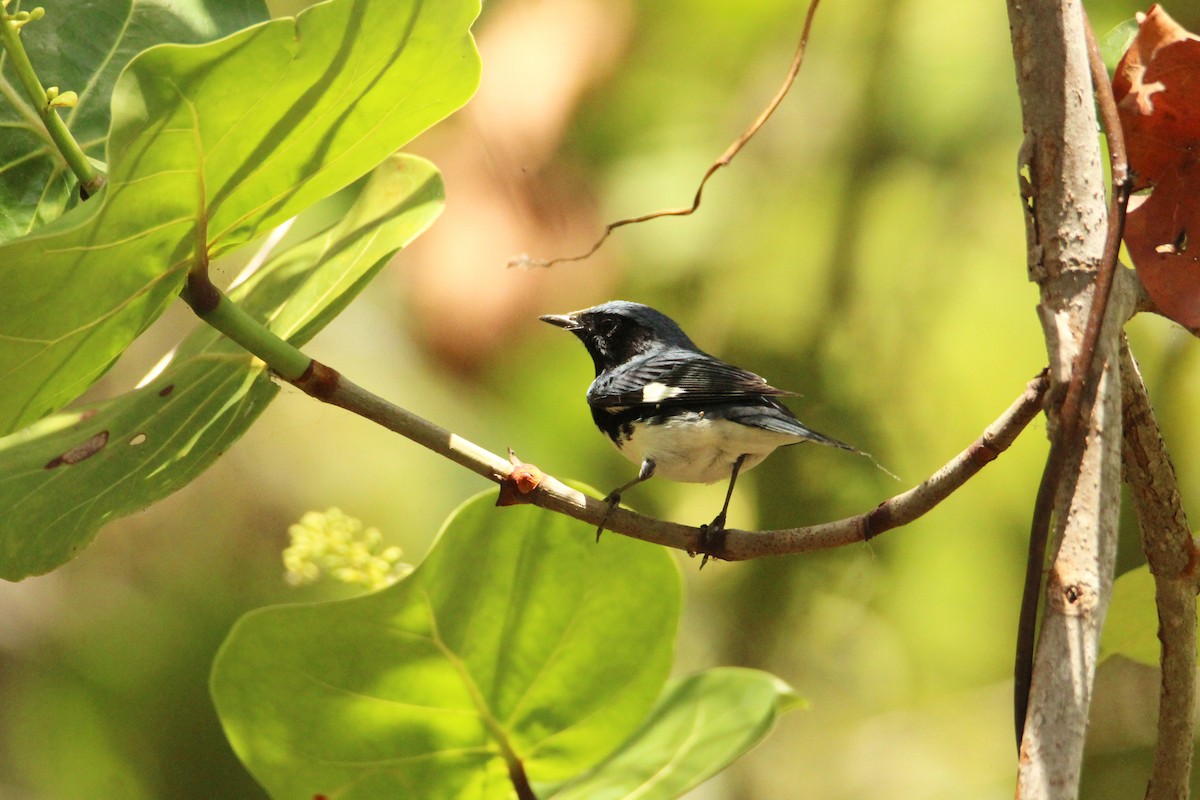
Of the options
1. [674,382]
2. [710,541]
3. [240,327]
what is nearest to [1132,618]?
[710,541]

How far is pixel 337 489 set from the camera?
209cm

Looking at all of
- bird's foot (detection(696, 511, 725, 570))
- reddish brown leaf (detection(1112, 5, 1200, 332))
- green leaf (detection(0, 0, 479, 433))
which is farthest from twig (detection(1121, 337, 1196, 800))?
green leaf (detection(0, 0, 479, 433))

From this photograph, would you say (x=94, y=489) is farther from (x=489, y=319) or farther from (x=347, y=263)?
(x=489, y=319)

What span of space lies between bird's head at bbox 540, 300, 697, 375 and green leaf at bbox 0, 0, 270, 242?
0.68 m

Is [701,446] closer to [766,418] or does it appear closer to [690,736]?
[766,418]

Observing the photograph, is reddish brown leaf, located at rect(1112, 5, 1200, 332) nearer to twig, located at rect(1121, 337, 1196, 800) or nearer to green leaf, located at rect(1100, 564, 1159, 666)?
twig, located at rect(1121, 337, 1196, 800)

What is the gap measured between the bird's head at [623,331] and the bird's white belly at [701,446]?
0.84 feet

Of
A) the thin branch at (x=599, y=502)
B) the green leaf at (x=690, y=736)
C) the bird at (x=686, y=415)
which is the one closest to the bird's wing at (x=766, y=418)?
the bird at (x=686, y=415)

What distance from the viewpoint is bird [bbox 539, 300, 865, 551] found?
51.4 inches

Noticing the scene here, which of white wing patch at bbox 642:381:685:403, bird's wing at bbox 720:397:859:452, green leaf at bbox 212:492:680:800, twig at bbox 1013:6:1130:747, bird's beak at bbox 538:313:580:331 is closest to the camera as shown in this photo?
twig at bbox 1013:6:1130:747

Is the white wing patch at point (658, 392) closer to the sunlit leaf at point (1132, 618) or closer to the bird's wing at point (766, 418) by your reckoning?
the bird's wing at point (766, 418)

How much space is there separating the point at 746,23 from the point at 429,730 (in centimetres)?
143

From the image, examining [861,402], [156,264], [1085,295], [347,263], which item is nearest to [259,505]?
[861,402]

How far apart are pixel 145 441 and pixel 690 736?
0.58 metres
